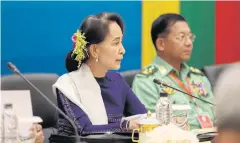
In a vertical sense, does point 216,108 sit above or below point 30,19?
below

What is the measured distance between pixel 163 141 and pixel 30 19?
1.97 meters

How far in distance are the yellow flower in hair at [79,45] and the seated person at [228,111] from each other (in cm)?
179

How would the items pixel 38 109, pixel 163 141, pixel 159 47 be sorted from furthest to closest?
pixel 159 47 < pixel 38 109 < pixel 163 141

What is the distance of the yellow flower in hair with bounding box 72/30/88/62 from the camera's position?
2527mm

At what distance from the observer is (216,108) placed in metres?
0.79

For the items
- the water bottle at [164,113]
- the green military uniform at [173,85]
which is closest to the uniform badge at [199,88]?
the green military uniform at [173,85]

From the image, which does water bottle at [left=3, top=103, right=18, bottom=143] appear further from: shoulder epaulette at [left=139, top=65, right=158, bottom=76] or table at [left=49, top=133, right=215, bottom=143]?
shoulder epaulette at [left=139, top=65, right=158, bottom=76]

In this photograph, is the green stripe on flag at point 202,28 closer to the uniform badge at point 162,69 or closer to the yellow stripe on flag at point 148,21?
the yellow stripe on flag at point 148,21

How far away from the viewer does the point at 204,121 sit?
312 cm

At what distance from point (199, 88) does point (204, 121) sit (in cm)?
31

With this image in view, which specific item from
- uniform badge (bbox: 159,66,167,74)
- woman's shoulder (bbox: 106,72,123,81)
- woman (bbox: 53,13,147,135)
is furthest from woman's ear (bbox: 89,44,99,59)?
uniform badge (bbox: 159,66,167,74)

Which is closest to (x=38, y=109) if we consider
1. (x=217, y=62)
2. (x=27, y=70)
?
(x=27, y=70)

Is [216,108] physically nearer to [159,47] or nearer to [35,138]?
[35,138]

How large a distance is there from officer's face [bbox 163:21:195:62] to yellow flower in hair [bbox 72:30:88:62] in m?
1.02
